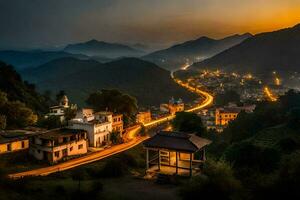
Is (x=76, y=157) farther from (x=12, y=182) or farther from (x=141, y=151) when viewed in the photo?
(x=12, y=182)

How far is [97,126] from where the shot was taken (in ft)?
145

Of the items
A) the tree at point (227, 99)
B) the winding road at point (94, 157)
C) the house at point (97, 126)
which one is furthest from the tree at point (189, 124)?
the tree at point (227, 99)

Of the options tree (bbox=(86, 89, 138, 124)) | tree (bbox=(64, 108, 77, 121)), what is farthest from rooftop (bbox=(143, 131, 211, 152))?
tree (bbox=(64, 108, 77, 121))

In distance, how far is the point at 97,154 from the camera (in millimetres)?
40344

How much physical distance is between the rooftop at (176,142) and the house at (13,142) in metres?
15.5

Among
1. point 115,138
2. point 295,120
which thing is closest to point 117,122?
point 115,138

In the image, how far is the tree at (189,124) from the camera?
145 feet

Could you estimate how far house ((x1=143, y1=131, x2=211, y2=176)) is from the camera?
27.4 m

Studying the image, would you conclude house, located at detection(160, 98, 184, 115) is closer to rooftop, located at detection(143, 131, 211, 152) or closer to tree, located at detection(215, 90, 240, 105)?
tree, located at detection(215, 90, 240, 105)

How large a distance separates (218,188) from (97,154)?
22.9 metres

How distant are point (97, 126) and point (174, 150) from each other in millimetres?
18459

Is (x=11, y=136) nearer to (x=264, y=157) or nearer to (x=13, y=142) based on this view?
(x=13, y=142)

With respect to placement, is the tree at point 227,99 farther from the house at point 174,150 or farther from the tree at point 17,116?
the house at point 174,150

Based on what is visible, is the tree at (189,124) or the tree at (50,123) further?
the tree at (50,123)
